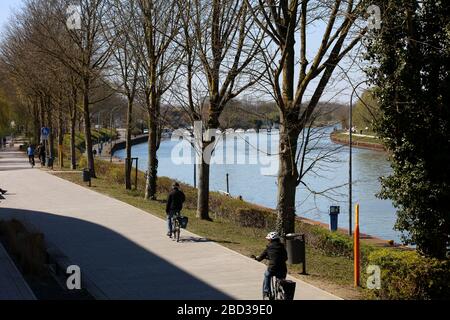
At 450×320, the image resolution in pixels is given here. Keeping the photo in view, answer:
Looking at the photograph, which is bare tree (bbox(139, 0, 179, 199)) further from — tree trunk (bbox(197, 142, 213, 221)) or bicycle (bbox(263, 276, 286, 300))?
bicycle (bbox(263, 276, 286, 300))

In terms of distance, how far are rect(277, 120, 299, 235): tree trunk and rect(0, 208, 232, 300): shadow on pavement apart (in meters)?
3.39

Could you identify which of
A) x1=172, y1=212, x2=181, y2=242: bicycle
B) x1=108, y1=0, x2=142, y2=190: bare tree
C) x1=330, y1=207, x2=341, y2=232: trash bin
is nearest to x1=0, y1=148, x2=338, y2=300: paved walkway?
x1=172, y1=212, x2=181, y2=242: bicycle

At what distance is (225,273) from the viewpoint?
1285cm

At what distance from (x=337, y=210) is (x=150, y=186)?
7.69 metres

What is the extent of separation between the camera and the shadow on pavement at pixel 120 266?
1129 cm

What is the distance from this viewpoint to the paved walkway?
11.5 m

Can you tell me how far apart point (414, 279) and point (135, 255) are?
6504 millimetres

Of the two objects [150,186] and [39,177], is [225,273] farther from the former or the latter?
[39,177]

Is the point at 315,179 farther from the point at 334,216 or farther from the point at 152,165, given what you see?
the point at 152,165

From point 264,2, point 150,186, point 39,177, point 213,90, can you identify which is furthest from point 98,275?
point 39,177

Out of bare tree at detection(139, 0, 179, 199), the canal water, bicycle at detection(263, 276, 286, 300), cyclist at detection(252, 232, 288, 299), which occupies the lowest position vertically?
the canal water

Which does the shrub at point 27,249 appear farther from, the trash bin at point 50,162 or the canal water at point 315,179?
the trash bin at point 50,162

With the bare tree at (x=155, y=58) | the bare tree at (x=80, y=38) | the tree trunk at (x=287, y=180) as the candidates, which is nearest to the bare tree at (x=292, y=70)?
the tree trunk at (x=287, y=180)

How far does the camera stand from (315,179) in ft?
160
